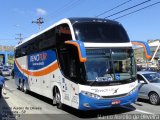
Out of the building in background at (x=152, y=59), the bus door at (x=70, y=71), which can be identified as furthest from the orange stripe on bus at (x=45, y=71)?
the building in background at (x=152, y=59)

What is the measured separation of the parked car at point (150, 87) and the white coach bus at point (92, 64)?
232 centimetres

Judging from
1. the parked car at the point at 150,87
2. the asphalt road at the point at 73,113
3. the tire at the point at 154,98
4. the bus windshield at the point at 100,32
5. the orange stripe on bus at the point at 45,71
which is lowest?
the asphalt road at the point at 73,113

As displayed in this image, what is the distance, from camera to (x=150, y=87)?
13.4 meters

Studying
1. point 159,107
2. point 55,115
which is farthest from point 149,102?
point 55,115

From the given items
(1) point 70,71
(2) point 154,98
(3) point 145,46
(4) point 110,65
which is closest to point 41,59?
(1) point 70,71

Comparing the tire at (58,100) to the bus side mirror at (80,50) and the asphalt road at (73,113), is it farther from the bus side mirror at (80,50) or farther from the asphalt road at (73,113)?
the bus side mirror at (80,50)

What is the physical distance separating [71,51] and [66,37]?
82 centimetres

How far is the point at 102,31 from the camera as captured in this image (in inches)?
432

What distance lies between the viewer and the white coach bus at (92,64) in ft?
32.8

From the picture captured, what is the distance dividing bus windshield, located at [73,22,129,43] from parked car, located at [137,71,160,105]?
2.66 metres

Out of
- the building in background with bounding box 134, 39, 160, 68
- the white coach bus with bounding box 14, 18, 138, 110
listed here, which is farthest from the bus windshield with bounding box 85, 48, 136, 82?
the building in background with bounding box 134, 39, 160, 68

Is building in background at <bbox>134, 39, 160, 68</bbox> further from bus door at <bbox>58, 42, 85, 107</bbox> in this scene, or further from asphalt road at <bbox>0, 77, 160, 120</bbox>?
bus door at <bbox>58, 42, 85, 107</bbox>

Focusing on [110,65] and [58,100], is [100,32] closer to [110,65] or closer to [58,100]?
[110,65]

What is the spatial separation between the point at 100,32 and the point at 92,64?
1.43 meters
